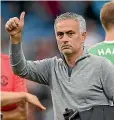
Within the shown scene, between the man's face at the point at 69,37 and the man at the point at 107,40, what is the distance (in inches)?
20.1

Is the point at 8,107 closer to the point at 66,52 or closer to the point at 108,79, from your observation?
the point at 66,52

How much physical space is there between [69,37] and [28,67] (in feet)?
1.17

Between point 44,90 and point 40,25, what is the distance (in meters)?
1.06

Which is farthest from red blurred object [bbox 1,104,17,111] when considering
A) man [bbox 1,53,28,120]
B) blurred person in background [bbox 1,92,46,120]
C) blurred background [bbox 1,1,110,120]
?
blurred background [bbox 1,1,110,120]

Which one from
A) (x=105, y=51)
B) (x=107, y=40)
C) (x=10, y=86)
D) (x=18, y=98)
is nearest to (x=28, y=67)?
(x=10, y=86)

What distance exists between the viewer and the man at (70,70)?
137 inches

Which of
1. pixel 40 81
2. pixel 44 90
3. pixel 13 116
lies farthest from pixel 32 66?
pixel 44 90

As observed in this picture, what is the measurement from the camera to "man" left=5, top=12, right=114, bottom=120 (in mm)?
3484

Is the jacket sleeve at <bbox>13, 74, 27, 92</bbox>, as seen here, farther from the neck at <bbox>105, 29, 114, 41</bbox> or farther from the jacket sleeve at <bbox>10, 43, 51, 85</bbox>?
the neck at <bbox>105, 29, 114, 41</bbox>

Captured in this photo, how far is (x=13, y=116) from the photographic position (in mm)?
3492

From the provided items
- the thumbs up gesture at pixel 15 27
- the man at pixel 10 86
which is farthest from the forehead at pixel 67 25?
the man at pixel 10 86

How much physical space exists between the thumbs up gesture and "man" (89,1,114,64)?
2.79ft

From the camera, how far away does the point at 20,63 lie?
3.59m

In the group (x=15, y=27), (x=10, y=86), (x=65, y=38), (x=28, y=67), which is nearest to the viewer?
(x=15, y=27)
